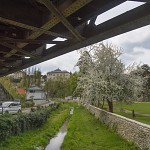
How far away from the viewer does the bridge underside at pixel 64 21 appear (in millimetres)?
5137

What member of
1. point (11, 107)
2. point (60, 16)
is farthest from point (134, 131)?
point (11, 107)

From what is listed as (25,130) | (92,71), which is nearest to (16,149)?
(25,130)

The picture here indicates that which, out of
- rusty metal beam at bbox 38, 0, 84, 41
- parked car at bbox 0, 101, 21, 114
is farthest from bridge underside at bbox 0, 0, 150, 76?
parked car at bbox 0, 101, 21, 114

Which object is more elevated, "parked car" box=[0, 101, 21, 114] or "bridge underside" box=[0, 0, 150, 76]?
"bridge underside" box=[0, 0, 150, 76]

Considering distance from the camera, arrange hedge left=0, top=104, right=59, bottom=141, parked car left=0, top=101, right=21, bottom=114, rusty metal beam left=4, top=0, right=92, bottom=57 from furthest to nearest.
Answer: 1. parked car left=0, top=101, right=21, bottom=114
2. hedge left=0, top=104, right=59, bottom=141
3. rusty metal beam left=4, top=0, right=92, bottom=57

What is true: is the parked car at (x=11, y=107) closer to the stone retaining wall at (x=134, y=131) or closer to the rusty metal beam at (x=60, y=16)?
the stone retaining wall at (x=134, y=131)

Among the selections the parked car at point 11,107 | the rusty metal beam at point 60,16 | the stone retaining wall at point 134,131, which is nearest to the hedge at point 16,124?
the stone retaining wall at point 134,131

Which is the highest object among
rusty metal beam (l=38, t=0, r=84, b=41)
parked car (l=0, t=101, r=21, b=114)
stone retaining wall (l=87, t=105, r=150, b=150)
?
rusty metal beam (l=38, t=0, r=84, b=41)

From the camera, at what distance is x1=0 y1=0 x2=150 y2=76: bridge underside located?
5137 mm

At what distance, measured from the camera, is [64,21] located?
18.1ft

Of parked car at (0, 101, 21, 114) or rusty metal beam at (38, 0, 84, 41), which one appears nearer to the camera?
rusty metal beam at (38, 0, 84, 41)

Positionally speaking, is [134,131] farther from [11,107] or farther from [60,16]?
[11,107]

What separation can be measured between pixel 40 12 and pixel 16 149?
1096cm

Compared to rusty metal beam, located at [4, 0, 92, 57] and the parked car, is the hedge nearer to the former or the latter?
the parked car
